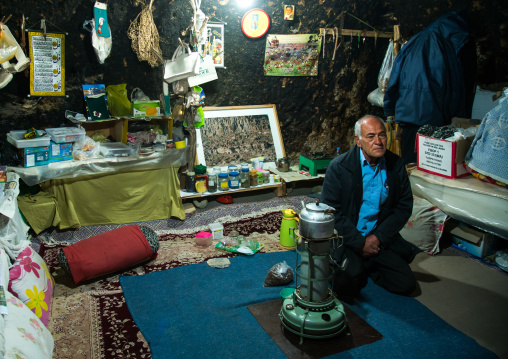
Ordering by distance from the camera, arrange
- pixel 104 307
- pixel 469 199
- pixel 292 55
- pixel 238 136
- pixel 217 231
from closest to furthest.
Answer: pixel 104 307, pixel 469 199, pixel 217 231, pixel 238 136, pixel 292 55

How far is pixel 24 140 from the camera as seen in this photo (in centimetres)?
376

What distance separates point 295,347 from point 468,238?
229 cm

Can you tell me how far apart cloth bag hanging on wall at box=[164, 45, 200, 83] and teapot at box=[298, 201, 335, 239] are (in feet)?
8.39

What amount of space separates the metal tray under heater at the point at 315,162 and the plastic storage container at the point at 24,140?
122 inches

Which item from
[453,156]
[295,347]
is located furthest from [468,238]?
[295,347]

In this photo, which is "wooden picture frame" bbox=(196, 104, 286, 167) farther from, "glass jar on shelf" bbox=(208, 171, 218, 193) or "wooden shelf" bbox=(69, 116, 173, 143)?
"wooden shelf" bbox=(69, 116, 173, 143)

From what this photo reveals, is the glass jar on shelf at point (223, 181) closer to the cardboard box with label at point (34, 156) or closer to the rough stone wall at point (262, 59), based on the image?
the rough stone wall at point (262, 59)

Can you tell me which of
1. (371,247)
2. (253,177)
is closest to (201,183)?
(253,177)

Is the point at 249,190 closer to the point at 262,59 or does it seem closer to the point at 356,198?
the point at 262,59

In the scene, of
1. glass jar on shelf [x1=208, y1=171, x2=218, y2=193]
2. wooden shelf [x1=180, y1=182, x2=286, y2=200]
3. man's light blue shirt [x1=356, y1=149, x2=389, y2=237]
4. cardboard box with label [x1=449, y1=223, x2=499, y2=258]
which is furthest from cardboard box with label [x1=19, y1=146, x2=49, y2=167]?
cardboard box with label [x1=449, y1=223, x2=499, y2=258]

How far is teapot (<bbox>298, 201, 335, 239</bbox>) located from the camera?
94.2 inches

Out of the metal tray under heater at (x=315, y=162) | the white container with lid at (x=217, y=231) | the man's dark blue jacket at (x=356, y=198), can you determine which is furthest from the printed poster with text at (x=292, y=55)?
the man's dark blue jacket at (x=356, y=198)

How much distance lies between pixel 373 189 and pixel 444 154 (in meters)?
1.26

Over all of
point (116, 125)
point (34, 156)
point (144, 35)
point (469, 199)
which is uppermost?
point (144, 35)
